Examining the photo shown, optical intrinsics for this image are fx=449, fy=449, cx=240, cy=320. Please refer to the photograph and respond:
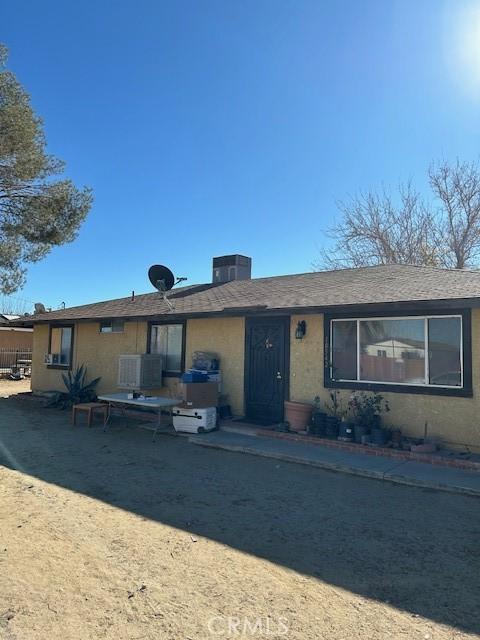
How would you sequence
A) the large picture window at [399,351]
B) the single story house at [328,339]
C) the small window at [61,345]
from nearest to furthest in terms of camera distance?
1. the single story house at [328,339]
2. the large picture window at [399,351]
3. the small window at [61,345]

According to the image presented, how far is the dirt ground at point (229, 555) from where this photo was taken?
2824mm

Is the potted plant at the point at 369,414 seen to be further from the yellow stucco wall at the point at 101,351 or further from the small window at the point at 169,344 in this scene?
the yellow stucco wall at the point at 101,351

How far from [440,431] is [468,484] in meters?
1.72

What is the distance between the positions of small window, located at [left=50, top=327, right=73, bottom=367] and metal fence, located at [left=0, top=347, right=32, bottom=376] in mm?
10209

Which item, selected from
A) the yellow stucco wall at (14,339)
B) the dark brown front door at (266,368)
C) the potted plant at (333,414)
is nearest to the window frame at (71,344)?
the dark brown front door at (266,368)

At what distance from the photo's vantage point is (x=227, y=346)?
10367 millimetres

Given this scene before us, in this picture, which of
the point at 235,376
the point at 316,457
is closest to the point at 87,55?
the point at 235,376

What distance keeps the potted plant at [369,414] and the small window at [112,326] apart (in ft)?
23.5

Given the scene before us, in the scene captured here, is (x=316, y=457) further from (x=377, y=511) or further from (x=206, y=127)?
(x=206, y=127)

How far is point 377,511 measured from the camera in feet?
16.2

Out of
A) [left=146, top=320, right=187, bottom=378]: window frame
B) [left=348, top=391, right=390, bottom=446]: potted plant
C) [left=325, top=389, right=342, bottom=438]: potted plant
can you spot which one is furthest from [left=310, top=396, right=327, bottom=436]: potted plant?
[left=146, top=320, right=187, bottom=378]: window frame

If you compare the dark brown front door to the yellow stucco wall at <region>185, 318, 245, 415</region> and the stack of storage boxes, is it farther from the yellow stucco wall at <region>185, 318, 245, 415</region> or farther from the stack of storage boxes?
the stack of storage boxes

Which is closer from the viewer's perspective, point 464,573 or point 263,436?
point 464,573

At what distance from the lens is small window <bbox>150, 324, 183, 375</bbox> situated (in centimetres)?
1132
